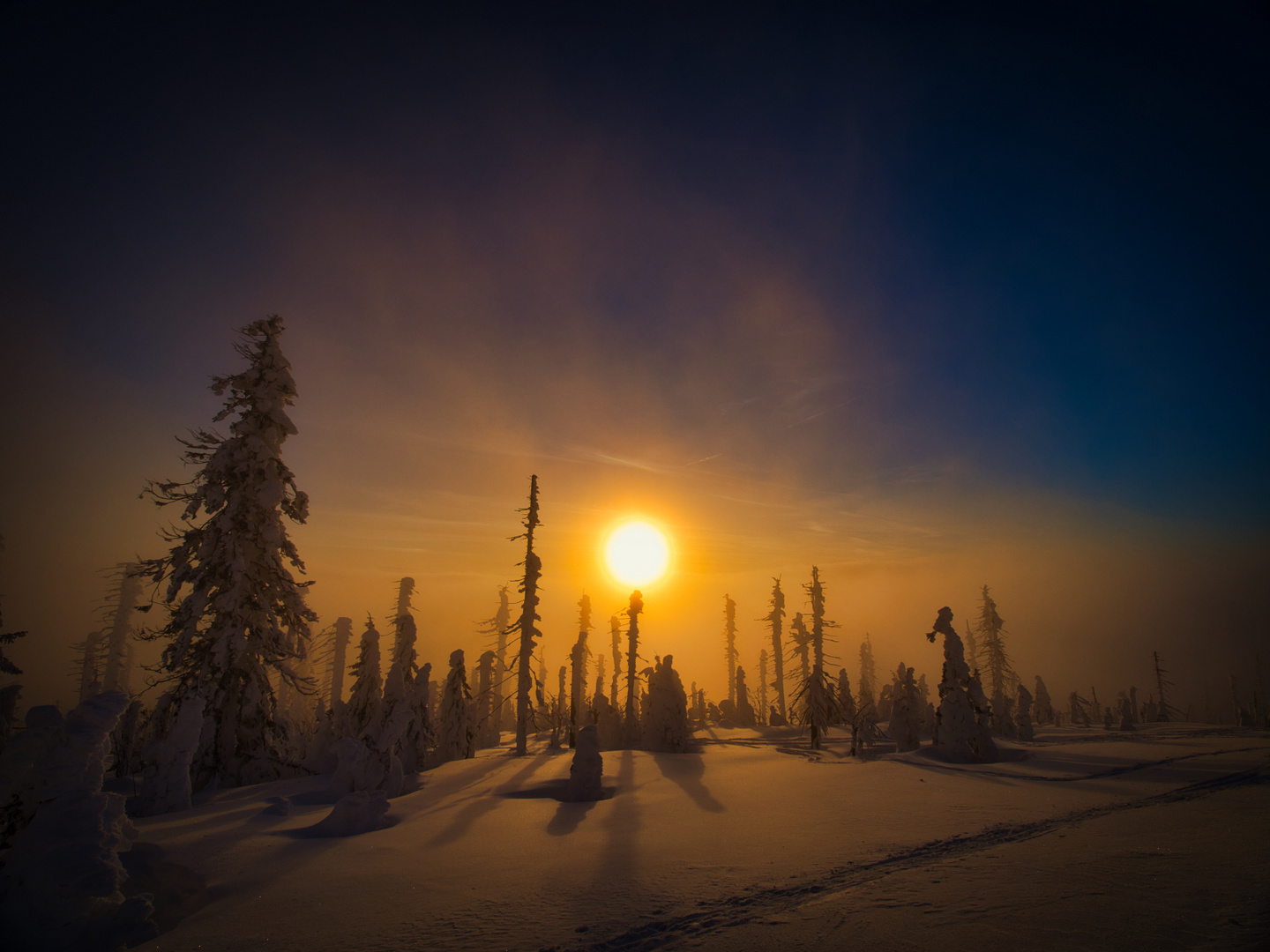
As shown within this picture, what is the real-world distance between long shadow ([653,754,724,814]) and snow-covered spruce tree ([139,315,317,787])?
10.5 m

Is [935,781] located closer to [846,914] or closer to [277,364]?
[846,914]

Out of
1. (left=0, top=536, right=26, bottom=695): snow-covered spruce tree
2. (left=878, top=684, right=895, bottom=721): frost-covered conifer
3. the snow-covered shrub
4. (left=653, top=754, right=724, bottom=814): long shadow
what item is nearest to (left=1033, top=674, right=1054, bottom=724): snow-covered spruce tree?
(left=878, top=684, right=895, bottom=721): frost-covered conifer

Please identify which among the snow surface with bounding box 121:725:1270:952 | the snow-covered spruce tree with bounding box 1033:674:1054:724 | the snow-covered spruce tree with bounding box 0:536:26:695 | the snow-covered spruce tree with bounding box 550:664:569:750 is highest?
the snow-covered spruce tree with bounding box 0:536:26:695

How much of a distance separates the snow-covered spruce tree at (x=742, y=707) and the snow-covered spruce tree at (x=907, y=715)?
23886 millimetres

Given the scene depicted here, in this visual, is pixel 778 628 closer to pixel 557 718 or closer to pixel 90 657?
pixel 557 718

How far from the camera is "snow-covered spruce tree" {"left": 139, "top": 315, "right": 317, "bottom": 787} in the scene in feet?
45.0

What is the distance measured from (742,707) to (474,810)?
46665 mm

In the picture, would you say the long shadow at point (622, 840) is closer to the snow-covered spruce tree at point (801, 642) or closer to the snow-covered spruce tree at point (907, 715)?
the snow-covered spruce tree at point (907, 715)

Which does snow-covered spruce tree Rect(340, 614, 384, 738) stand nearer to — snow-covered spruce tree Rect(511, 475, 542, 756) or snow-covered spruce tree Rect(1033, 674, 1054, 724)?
snow-covered spruce tree Rect(511, 475, 542, 756)

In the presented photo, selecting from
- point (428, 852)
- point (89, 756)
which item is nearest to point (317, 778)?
point (428, 852)

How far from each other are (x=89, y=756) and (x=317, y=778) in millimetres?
11866

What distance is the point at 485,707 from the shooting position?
162 feet

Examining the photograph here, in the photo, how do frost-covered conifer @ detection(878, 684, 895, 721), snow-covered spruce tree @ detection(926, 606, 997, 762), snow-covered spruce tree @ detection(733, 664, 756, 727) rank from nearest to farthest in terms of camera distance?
snow-covered spruce tree @ detection(926, 606, 997, 762)
frost-covered conifer @ detection(878, 684, 895, 721)
snow-covered spruce tree @ detection(733, 664, 756, 727)

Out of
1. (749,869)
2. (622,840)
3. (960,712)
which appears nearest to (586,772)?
(622,840)
